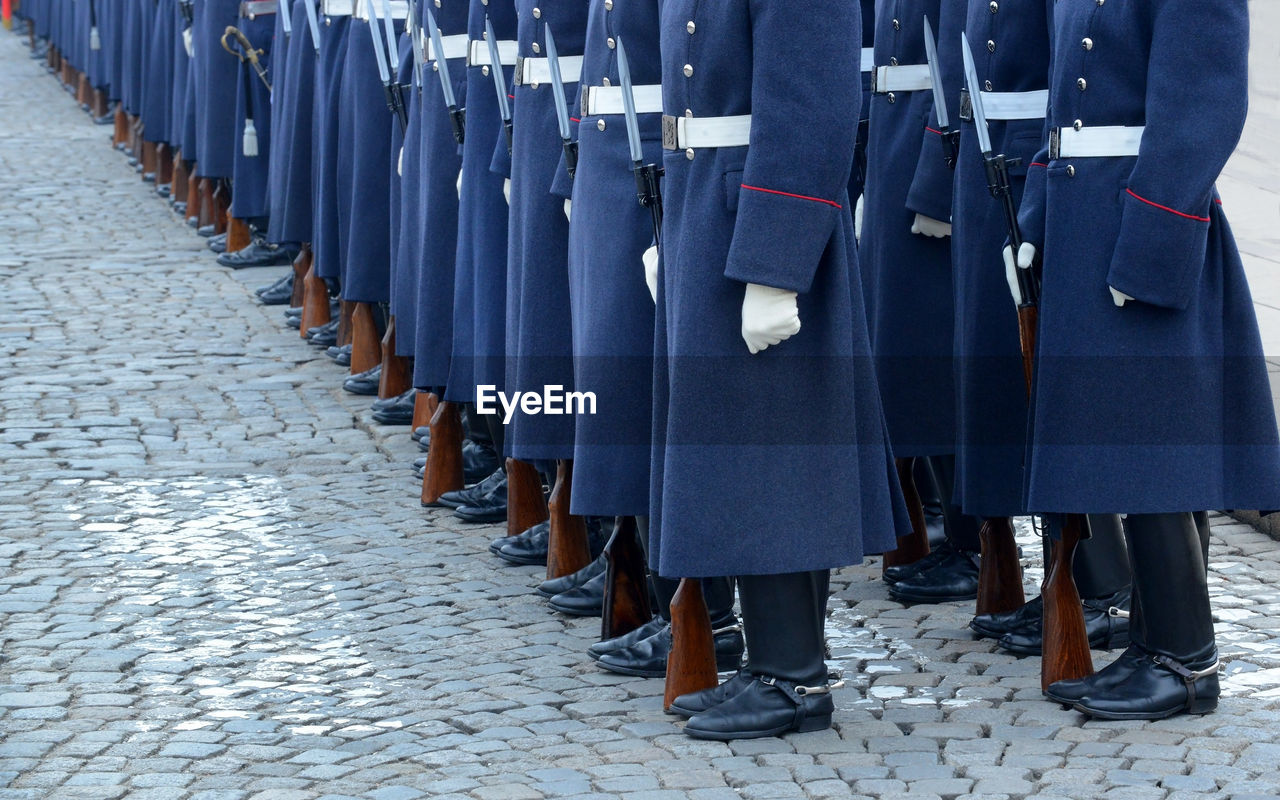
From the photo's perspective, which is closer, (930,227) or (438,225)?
(930,227)

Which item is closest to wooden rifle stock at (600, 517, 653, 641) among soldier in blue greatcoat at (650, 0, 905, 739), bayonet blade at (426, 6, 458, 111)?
soldier in blue greatcoat at (650, 0, 905, 739)

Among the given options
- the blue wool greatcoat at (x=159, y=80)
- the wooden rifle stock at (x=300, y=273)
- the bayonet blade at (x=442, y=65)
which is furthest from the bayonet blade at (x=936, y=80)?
the blue wool greatcoat at (x=159, y=80)

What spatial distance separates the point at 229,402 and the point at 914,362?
3.48m

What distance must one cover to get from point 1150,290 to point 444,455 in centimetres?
292

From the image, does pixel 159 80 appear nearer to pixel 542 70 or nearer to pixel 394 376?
pixel 394 376

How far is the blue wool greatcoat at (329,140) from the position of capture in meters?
8.55

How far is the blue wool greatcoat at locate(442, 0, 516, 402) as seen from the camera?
622 centimetres

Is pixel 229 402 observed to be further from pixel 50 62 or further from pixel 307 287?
pixel 50 62

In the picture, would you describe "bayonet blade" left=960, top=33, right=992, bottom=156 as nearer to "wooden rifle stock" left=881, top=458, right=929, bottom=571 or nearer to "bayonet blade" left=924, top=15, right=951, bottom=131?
"bayonet blade" left=924, top=15, right=951, bottom=131

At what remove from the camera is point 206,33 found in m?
11.1

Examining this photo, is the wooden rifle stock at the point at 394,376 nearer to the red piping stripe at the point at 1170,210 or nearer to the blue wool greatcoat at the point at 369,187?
the blue wool greatcoat at the point at 369,187

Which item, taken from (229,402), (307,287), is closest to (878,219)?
(229,402)

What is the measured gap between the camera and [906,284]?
5.66 metres

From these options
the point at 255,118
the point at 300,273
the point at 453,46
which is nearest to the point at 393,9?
the point at 453,46
